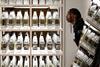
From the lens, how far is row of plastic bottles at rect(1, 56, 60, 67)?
488cm

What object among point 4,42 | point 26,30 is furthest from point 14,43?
point 26,30

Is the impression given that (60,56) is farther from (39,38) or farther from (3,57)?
(3,57)

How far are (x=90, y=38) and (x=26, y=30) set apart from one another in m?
1.87

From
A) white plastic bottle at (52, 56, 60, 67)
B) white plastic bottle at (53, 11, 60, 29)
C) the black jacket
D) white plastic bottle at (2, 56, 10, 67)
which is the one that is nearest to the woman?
the black jacket

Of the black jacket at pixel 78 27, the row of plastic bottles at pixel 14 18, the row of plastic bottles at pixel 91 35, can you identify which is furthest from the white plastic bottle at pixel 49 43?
the row of plastic bottles at pixel 91 35

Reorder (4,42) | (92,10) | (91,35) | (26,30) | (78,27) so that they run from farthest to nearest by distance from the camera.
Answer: (4,42) < (26,30) < (78,27) < (92,10) < (91,35)

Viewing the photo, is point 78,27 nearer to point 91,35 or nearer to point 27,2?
point 91,35

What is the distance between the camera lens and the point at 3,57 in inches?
201

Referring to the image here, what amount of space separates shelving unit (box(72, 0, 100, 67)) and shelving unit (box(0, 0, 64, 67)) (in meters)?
1.42

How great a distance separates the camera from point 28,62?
16.1 ft

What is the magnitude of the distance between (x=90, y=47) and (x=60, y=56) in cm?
197

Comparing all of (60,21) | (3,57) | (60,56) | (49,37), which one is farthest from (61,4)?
(3,57)

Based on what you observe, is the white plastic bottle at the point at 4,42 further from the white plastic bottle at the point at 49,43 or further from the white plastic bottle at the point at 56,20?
the white plastic bottle at the point at 56,20

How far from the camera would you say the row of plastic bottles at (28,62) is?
4883mm
